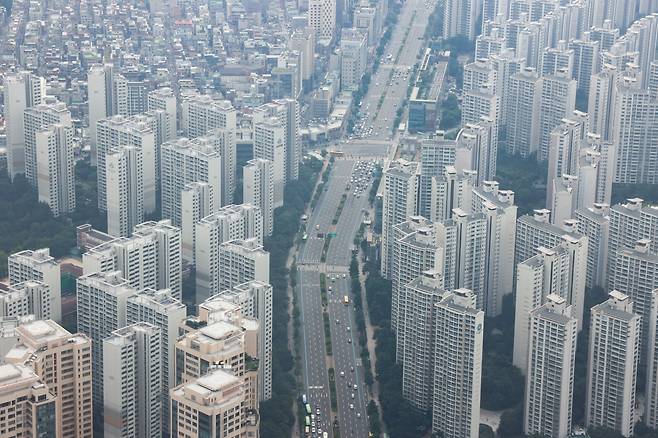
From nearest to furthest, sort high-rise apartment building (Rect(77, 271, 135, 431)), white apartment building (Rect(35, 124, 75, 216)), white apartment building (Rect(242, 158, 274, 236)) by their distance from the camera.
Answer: high-rise apartment building (Rect(77, 271, 135, 431))
white apartment building (Rect(242, 158, 274, 236))
white apartment building (Rect(35, 124, 75, 216))

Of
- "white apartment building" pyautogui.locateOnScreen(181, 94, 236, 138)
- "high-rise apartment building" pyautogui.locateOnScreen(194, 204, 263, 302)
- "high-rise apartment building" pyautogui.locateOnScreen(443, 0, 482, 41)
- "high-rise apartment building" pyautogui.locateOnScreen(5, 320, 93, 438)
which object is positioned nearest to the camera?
"high-rise apartment building" pyautogui.locateOnScreen(5, 320, 93, 438)

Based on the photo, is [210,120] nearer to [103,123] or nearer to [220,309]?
[103,123]

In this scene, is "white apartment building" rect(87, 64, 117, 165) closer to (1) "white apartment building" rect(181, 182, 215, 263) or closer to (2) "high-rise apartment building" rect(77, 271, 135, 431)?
(1) "white apartment building" rect(181, 182, 215, 263)

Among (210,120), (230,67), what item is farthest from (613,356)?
(230,67)

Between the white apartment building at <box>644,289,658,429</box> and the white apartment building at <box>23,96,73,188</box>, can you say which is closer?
the white apartment building at <box>644,289,658,429</box>

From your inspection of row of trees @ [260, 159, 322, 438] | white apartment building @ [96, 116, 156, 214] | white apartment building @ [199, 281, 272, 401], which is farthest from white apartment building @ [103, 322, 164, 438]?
white apartment building @ [96, 116, 156, 214]

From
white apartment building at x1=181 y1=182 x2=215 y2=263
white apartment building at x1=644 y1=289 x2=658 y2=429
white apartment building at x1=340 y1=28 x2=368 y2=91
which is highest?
white apartment building at x1=340 y1=28 x2=368 y2=91

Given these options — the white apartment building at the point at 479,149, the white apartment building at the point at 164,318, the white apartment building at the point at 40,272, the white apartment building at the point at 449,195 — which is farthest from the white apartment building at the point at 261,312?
the white apartment building at the point at 479,149
